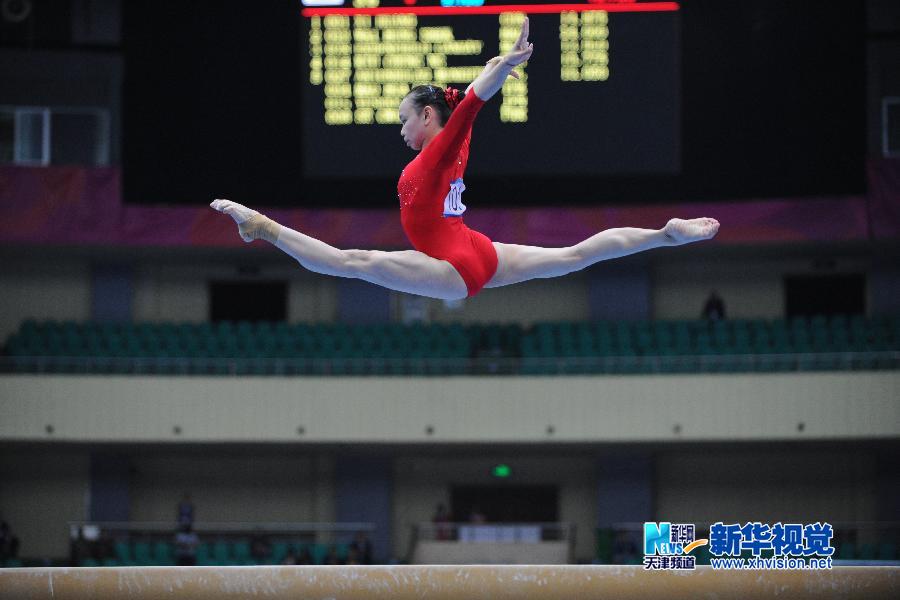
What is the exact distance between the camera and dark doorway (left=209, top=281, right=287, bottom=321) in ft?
63.6

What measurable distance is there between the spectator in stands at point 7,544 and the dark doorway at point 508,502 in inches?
256

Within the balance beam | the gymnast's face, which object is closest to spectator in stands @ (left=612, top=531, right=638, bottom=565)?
the balance beam

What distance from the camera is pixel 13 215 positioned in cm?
1678

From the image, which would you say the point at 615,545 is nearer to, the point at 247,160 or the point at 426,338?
the point at 426,338

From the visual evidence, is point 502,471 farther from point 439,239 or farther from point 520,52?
point 520,52

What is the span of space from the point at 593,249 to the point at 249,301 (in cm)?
1378

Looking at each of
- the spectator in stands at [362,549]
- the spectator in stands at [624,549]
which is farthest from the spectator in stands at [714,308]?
the spectator in stands at [362,549]

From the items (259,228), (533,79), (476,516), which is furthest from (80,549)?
(259,228)

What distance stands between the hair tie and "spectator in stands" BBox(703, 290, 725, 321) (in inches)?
482

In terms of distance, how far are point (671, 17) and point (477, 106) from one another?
885 centimetres

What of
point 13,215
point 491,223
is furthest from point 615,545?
point 13,215

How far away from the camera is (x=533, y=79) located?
1381 cm

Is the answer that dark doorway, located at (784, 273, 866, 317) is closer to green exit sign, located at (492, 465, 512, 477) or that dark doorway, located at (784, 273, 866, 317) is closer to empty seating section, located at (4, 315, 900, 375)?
empty seating section, located at (4, 315, 900, 375)

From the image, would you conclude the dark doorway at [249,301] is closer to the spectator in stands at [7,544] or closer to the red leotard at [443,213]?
the spectator in stands at [7,544]
